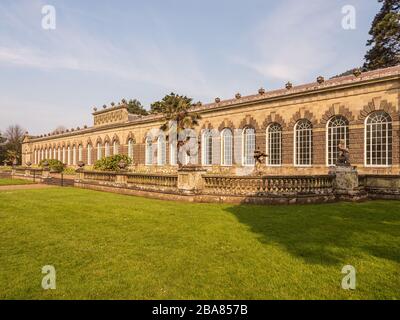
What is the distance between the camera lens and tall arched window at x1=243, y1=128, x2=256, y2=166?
2692cm

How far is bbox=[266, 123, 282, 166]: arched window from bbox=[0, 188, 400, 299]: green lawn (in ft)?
46.7

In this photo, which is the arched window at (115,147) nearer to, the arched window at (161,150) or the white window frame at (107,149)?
the white window frame at (107,149)

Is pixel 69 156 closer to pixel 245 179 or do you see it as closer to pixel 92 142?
pixel 92 142

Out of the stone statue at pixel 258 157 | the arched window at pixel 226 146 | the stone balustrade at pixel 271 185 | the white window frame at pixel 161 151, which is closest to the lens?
the stone balustrade at pixel 271 185

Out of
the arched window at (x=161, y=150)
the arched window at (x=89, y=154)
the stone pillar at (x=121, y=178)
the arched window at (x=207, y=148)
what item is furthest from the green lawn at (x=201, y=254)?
the arched window at (x=89, y=154)

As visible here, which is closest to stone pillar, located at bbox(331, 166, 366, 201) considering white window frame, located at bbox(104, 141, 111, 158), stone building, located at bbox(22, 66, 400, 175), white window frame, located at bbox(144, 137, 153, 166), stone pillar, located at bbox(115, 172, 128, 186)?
stone building, located at bbox(22, 66, 400, 175)

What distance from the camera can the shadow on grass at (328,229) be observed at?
582 cm

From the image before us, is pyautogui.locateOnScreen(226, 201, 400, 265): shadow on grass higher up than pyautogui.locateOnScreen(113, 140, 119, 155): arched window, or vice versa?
pyautogui.locateOnScreen(113, 140, 119, 155): arched window

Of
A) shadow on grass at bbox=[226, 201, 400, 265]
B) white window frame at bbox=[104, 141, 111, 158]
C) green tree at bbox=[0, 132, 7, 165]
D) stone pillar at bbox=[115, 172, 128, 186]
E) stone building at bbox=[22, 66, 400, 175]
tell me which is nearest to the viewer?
shadow on grass at bbox=[226, 201, 400, 265]

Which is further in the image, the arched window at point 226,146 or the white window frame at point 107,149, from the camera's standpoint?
the white window frame at point 107,149

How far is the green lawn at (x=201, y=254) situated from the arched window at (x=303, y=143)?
41.1 ft

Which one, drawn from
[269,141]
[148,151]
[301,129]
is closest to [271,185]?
[301,129]

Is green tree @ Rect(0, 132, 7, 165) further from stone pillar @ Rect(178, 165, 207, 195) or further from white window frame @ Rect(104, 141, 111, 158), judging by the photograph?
stone pillar @ Rect(178, 165, 207, 195)
